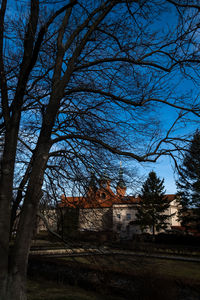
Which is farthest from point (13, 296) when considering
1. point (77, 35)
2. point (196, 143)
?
point (77, 35)

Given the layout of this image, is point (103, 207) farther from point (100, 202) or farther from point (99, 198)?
point (99, 198)

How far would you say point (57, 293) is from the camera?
8086mm

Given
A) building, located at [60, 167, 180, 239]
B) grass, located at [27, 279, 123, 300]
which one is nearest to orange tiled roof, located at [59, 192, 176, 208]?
building, located at [60, 167, 180, 239]

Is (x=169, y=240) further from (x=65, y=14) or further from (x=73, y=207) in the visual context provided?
(x=65, y=14)

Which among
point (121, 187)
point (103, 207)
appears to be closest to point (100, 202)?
point (103, 207)

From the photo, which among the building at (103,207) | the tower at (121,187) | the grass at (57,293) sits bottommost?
the grass at (57,293)

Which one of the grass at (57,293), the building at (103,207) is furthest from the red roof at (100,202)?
the grass at (57,293)

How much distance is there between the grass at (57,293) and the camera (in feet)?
24.5

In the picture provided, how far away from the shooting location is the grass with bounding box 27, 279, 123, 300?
748 centimetres

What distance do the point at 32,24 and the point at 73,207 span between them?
178 inches

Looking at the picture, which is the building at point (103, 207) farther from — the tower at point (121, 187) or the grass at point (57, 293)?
the grass at point (57, 293)

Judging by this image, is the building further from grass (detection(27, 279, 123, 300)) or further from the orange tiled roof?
grass (detection(27, 279, 123, 300))

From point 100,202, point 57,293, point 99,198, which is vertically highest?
point 99,198

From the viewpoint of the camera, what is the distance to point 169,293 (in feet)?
21.4
